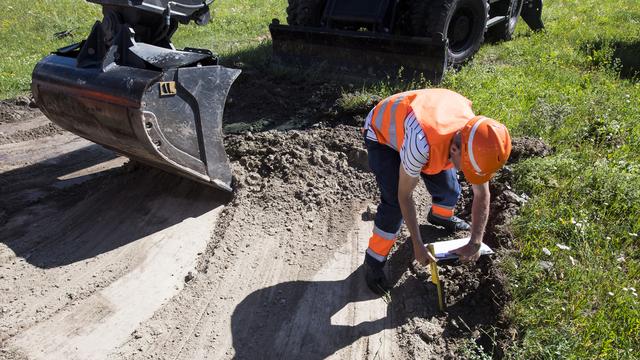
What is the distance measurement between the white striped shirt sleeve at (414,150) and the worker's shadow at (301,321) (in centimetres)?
102

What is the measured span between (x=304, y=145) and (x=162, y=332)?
2.09m

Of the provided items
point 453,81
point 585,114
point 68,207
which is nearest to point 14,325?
point 68,207

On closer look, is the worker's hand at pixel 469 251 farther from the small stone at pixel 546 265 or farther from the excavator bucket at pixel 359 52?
the excavator bucket at pixel 359 52

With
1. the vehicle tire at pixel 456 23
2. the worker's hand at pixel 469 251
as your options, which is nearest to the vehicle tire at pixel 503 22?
the vehicle tire at pixel 456 23

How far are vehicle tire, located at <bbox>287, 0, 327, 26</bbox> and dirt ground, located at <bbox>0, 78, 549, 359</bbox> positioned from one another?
6.59 feet

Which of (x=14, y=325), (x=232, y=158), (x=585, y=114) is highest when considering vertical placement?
(x=585, y=114)

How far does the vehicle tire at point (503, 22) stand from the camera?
7.59 m

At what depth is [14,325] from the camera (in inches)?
118

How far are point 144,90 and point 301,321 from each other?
1.76m

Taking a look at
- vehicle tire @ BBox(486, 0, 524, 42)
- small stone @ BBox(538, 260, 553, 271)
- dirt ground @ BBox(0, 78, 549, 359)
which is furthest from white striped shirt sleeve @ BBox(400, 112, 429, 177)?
vehicle tire @ BBox(486, 0, 524, 42)

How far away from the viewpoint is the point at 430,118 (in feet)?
8.55

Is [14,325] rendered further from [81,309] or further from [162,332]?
[162,332]

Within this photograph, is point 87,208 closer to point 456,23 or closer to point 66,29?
point 456,23

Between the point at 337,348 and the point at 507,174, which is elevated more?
the point at 507,174
